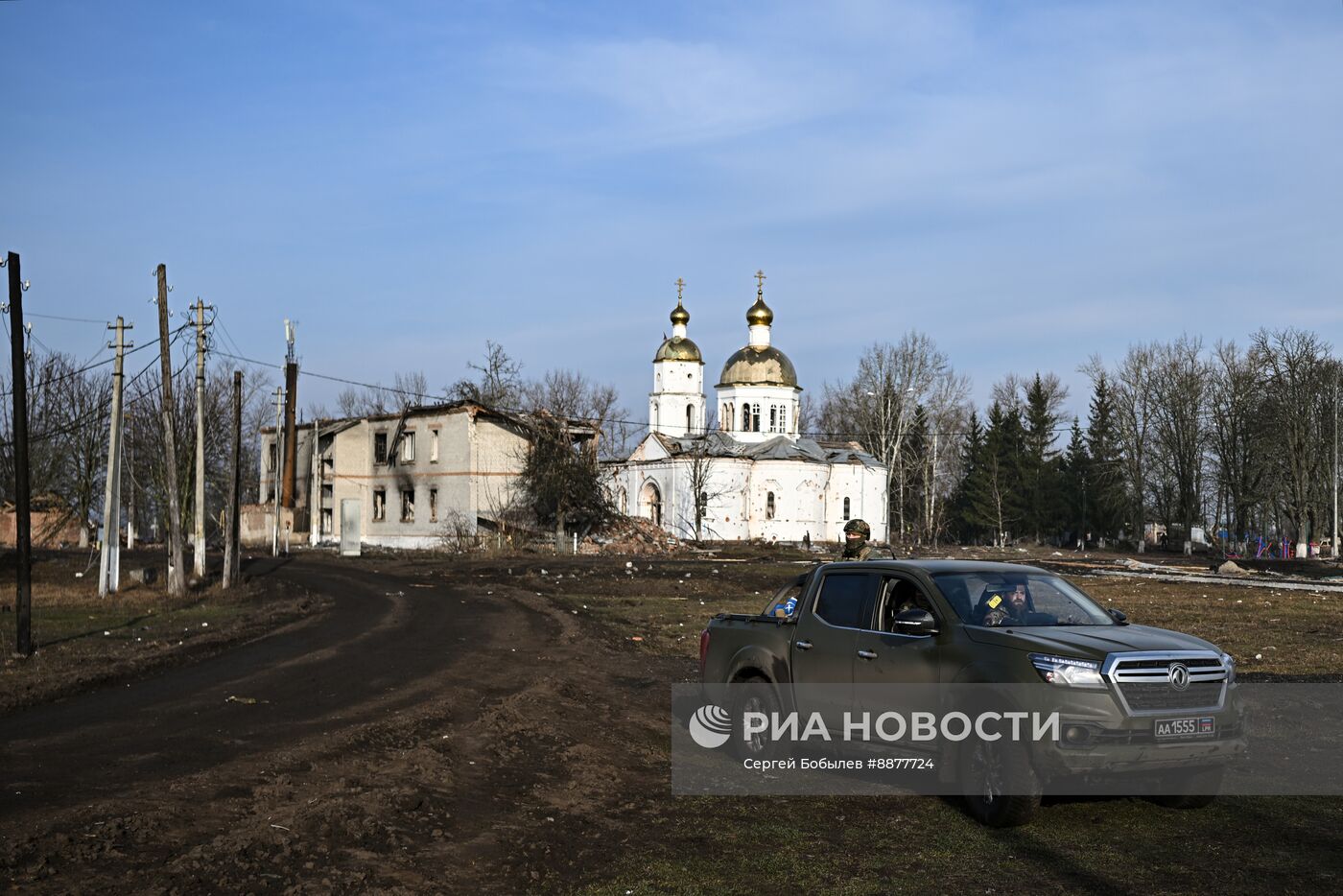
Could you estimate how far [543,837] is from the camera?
27.8 ft

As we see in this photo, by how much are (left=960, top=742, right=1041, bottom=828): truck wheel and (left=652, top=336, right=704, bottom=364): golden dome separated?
76275 mm

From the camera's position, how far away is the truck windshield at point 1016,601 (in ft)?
30.4

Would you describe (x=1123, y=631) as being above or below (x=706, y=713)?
above

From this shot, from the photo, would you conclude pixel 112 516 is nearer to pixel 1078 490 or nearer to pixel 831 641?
pixel 831 641

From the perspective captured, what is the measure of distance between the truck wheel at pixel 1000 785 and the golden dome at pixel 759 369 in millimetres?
75066

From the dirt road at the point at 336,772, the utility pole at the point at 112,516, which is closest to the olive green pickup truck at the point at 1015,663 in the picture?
the dirt road at the point at 336,772

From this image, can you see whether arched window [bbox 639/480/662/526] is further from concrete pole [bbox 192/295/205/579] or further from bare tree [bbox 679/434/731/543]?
concrete pole [bbox 192/295/205/579]

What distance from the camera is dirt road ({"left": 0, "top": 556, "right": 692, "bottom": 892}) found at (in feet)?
24.4

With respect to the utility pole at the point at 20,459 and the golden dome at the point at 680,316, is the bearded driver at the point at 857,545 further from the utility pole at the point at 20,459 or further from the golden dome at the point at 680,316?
the golden dome at the point at 680,316

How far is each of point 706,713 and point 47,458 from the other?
69.0 m

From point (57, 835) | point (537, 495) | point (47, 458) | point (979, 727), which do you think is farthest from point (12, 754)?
point (47, 458)

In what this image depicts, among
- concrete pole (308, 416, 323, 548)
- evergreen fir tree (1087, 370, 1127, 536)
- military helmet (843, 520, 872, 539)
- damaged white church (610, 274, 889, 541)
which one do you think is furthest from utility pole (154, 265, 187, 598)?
evergreen fir tree (1087, 370, 1127, 536)

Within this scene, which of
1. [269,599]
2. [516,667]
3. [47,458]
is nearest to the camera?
[516,667]

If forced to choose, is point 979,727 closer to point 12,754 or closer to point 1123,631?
point 1123,631
